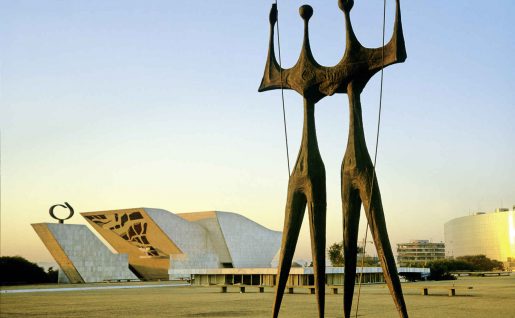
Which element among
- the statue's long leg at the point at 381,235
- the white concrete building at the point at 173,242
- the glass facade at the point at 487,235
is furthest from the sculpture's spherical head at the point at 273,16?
the glass facade at the point at 487,235

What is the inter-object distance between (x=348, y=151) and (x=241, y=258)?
38.7 metres

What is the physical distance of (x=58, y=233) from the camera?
3662 cm

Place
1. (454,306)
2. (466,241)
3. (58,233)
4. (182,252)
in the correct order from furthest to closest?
(466,241), (182,252), (58,233), (454,306)

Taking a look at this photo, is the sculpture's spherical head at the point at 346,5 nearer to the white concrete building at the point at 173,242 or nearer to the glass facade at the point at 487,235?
the white concrete building at the point at 173,242

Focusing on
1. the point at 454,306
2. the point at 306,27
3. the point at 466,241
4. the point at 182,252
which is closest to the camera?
the point at 306,27

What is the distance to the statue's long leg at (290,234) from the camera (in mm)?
8109

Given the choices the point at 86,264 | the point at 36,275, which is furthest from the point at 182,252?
the point at 36,275

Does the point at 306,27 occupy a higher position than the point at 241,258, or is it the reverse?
the point at 306,27

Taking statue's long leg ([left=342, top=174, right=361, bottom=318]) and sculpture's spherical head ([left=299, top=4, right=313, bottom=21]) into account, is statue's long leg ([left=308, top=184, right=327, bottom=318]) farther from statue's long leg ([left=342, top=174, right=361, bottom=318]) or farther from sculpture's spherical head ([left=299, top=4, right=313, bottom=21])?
sculpture's spherical head ([left=299, top=4, right=313, bottom=21])

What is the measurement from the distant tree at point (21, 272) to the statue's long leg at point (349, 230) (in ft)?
119

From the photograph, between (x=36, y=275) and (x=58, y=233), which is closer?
(x=58, y=233)

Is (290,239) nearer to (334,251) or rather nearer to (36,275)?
(36,275)

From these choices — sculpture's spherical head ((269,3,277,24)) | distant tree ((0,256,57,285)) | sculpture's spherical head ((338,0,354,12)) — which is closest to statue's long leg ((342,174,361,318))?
sculpture's spherical head ((338,0,354,12))

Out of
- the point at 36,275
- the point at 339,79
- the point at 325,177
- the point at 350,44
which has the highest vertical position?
the point at 350,44
